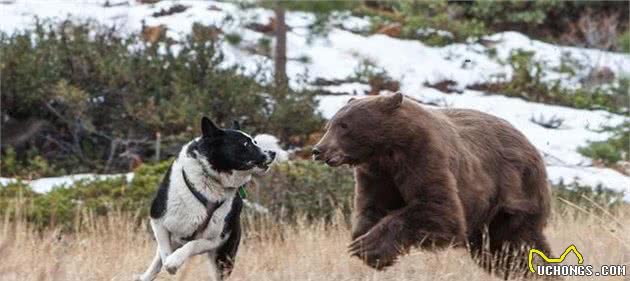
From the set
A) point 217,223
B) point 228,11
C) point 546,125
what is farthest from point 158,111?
point 217,223

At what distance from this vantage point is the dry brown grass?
25.1 feet

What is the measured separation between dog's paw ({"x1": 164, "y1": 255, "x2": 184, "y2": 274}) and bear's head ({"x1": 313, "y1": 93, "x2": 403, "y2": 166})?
1.03m

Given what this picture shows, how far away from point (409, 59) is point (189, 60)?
4.87m

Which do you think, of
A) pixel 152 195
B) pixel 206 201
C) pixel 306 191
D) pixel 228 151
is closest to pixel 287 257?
pixel 228 151

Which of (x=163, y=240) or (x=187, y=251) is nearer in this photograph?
(x=187, y=251)

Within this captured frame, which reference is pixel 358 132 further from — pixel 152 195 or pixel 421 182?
pixel 152 195

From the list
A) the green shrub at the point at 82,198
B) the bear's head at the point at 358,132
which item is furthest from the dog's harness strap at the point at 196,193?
the green shrub at the point at 82,198

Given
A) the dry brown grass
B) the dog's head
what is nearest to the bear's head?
the dry brown grass

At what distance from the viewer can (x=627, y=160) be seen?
1470 cm

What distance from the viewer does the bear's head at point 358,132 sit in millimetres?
6875

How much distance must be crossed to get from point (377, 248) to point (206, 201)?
1234 millimetres

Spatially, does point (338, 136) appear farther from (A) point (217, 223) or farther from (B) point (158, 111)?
(B) point (158, 111)

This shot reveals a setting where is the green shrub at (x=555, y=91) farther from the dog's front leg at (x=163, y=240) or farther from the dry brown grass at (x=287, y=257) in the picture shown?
the dog's front leg at (x=163, y=240)

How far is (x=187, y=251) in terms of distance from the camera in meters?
7.25
